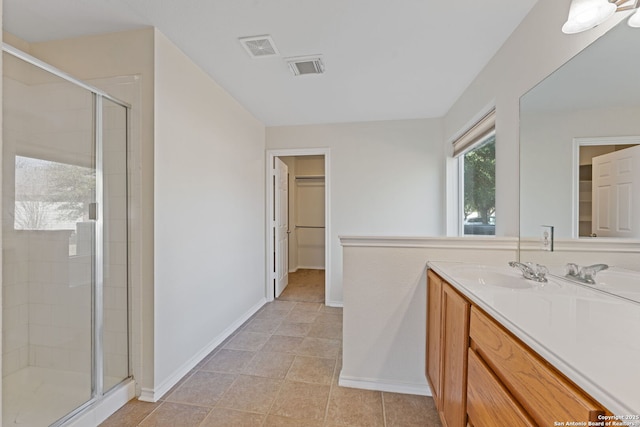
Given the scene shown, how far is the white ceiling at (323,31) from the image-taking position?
5.18 ft

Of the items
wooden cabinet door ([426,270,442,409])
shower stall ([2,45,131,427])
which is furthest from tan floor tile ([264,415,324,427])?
shower stall ([2,45,131,427])

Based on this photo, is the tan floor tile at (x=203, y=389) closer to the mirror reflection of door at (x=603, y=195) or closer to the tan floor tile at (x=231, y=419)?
the tan floor tile at (x=231, y=419)

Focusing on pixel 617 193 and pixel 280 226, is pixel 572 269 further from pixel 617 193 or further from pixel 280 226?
pixel 280 226

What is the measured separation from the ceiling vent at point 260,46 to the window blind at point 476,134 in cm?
174

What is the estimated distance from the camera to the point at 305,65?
2199mm

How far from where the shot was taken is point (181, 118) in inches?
80.0

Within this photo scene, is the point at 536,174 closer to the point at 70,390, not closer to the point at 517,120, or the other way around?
the point at 517,120

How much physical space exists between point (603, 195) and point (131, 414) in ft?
9.10

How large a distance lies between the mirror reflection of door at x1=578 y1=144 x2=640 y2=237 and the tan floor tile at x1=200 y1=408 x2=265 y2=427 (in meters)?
2.02

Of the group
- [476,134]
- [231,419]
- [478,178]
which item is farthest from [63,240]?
[478,178]

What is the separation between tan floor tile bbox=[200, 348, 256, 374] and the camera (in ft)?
6.98

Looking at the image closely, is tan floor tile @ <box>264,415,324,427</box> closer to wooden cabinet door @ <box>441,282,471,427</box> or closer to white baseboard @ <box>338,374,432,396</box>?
white baseboard @ <box>338,374,432,396</box>

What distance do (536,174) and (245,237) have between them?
2.69 metres

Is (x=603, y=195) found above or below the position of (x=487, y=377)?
Answer: above
